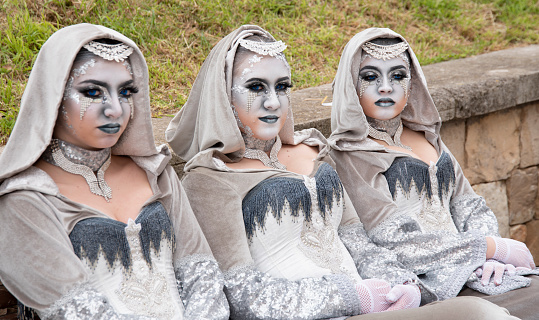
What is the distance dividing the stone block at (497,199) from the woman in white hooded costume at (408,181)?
1.73 metres

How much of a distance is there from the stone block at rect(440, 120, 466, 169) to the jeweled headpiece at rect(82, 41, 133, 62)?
292cm

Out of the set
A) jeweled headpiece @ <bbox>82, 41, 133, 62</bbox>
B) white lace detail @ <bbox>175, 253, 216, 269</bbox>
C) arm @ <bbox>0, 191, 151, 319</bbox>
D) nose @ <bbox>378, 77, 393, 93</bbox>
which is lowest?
white lace detail @ <bbox>175, 253, 216, 269</bbox>

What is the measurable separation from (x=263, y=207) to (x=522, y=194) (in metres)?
3.33

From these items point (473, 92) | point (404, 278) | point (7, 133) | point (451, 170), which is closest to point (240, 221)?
point (404, 278)

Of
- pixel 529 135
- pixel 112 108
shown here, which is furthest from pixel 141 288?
pixel 529 135

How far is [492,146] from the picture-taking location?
17.1ft

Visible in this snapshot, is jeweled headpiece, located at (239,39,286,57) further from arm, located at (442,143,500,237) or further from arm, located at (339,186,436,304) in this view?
arm, located at (442,143,500,237)

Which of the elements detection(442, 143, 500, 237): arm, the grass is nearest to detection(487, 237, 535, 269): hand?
detection(442, 143, 500, 237): arm

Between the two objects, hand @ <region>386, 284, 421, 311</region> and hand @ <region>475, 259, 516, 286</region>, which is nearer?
hand @ <region>386, 284, 421, 311</region>

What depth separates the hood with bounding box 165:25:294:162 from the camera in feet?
9.32

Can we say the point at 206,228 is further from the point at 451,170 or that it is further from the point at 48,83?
the point at 451,170

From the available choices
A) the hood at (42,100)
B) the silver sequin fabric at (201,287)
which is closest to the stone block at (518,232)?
the silver sequin fabric at (201,287)

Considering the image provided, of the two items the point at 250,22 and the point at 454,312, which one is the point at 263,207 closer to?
the point at 454,312

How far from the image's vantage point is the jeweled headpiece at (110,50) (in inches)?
98.1
